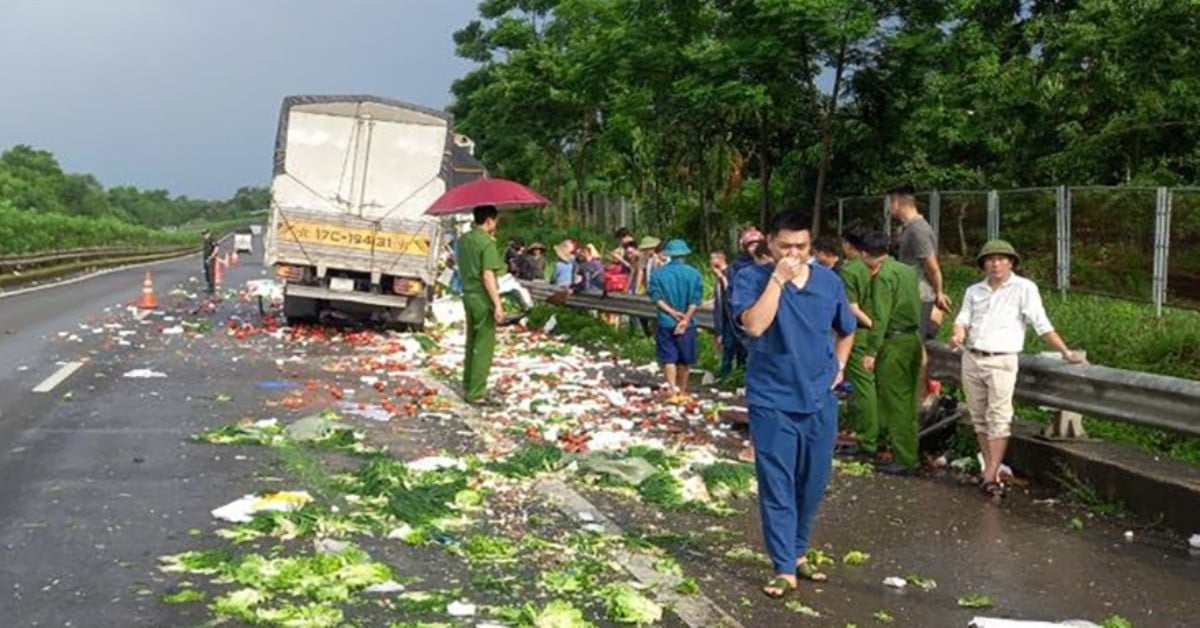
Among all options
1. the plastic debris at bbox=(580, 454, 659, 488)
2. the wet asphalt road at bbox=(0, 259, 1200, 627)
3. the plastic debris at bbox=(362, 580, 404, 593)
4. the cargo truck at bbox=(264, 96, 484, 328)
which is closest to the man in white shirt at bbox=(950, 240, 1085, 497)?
the wet asphalt road at bbox=(0, 259, 1200, 627)

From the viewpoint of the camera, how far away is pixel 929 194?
1853cm

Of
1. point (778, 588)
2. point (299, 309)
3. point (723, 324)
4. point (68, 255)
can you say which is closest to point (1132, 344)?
point (723, 324)

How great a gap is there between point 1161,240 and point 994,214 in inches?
126

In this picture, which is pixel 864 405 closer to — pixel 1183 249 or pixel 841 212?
pixel 1183 249

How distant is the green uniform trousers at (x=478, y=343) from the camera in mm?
10953

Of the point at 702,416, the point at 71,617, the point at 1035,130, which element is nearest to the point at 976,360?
the point at 702,416

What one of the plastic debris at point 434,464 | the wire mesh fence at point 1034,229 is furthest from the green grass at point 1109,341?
the plastic debris at point 434,464

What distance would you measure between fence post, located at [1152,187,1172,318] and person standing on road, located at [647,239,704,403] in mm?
5493

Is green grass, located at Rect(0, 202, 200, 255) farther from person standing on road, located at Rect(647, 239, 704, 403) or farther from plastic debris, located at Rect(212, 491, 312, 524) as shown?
plastic debris, located at Rect(212, 491, 312, 524)

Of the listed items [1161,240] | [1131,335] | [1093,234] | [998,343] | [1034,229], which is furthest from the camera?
[1034,229]

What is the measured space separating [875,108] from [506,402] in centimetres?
1420

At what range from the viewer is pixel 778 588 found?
541cm

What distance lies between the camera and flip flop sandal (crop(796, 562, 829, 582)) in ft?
18.8

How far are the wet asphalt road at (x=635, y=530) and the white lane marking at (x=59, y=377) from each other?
92 cm
